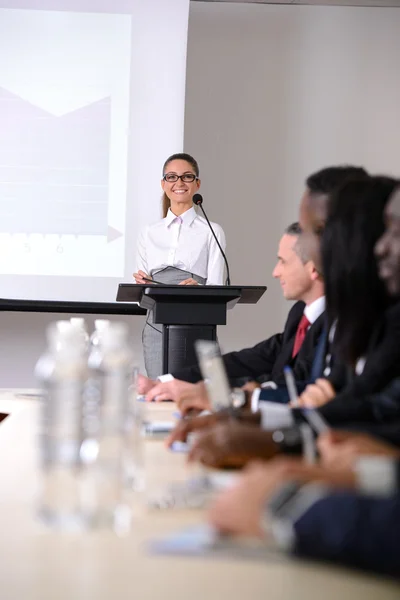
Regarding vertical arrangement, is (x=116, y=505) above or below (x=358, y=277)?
below

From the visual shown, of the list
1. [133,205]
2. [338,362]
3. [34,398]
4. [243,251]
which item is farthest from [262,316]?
[338,362]

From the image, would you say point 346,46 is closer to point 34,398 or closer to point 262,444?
point 34,398

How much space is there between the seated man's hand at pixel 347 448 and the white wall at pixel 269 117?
4.63 metres

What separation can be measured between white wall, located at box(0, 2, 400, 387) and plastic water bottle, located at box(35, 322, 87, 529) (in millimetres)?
4827

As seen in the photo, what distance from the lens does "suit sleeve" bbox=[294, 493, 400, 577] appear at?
91 cm

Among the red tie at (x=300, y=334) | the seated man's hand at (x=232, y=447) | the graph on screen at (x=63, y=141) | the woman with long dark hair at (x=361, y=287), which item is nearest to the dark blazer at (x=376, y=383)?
the woman with long dark hair at (x=361, y=287)

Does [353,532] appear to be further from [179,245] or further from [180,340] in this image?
[179,245]

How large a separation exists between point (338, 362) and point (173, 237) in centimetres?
271

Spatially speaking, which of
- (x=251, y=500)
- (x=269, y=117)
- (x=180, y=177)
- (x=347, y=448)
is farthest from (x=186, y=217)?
(x=251, y=500)

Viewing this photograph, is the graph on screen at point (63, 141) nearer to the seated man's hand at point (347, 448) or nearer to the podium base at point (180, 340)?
the podium base at point (180, 340)

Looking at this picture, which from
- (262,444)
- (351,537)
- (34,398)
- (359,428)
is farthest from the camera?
(34,398)

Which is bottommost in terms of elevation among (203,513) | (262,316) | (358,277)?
(262,316)

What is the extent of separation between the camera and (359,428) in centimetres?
155

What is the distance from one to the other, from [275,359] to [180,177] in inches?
67.6
